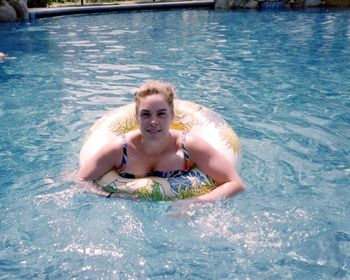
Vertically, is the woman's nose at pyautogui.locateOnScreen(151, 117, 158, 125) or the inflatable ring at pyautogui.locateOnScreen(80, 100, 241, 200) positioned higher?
the woman's nose at pyautogui.locateOnScreen(151, 117, 158, 125)

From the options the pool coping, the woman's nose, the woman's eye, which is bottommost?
the pool coping

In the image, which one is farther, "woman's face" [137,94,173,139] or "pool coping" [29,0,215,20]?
"pool coping" [29,0,215,20]

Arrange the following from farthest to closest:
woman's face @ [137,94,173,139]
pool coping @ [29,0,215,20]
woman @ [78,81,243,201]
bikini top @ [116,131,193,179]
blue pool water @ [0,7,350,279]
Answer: pool coping @ [29,0,215,20] → bikini top @ [116,131,193,179] → woman @ [78,81,243,201] → woman's face @ [137,94,173,139] → blue pool water @ [0,7,350,279]

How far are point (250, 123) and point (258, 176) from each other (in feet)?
4.70

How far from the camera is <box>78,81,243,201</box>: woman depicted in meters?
3.18

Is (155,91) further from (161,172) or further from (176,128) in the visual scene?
(176,128)

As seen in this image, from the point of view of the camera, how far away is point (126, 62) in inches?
340

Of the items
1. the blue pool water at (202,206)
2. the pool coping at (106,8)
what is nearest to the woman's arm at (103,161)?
the blue pool water at (202,206)

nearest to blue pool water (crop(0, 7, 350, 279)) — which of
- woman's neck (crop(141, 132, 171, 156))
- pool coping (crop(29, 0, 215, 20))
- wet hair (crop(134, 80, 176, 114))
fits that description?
woman's neck (crop(141, 132, 171, 156))

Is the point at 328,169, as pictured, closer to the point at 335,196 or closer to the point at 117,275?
the point at 335,196

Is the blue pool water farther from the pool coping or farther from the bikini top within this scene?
the pool coping

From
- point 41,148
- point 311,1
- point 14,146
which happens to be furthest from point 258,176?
point 311,1

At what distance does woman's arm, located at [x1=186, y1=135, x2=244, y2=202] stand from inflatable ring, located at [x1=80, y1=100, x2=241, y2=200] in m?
0.08

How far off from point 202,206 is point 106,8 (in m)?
16.3
